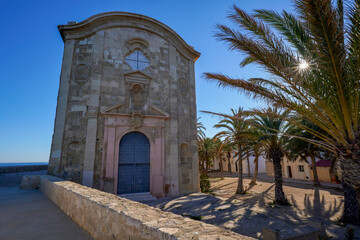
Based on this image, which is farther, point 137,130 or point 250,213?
point 137,130

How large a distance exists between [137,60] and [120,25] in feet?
7.53

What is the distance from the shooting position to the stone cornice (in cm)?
1088

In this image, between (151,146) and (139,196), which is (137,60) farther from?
(139,196)

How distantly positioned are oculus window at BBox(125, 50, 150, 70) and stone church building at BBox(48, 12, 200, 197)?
0.06 metres

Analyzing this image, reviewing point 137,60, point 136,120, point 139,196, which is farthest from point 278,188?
point 137,60

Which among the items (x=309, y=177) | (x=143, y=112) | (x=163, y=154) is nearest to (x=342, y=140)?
(x=163, y=154)

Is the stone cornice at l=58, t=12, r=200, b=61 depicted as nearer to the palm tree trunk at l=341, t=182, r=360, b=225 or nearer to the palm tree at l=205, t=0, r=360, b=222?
the palm tree at l=205, t=0, r=360, b=222

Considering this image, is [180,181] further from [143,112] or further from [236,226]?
[236,226]

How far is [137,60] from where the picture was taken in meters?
11.8

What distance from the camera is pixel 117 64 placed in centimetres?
1112

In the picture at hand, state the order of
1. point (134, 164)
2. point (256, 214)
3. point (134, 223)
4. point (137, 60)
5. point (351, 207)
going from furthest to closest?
point (137, 60)
point (134, 164)
point (351, 207)
point (256, 214)
point (134, 223)

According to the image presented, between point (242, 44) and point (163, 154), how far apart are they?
7.26 metres

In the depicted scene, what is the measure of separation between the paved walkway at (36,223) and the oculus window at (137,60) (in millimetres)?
8231

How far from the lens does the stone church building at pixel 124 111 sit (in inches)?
380
